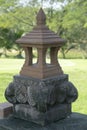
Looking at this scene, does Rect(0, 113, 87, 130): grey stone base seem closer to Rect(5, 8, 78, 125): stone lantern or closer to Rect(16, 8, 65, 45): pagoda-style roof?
Rect(5, 8, 78, 125): stone lantern

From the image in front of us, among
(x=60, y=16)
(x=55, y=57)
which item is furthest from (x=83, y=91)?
(x=60, y=16)

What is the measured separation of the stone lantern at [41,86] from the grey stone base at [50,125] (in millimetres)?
50

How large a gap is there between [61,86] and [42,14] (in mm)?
737

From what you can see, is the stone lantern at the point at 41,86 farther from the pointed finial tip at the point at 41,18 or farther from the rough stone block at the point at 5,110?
the rough stone block at the point at 5,110

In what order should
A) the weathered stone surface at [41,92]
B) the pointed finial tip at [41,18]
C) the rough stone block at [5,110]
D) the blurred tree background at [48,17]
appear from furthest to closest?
the blurred tree background at [48,17] → the rough stone block at [5,110] → the pointed finial tip at [41,18] → the weathered stone surface at [41,92]

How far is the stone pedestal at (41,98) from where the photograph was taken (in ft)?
8.99

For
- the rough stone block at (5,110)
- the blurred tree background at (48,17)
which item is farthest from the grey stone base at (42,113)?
the blurred tree background at (48,17)

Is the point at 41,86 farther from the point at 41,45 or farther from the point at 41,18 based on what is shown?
the point at 41,18

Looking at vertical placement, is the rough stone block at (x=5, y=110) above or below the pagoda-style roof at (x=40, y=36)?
below

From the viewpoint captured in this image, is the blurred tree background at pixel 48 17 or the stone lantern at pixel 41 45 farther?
the blurred tree background at pixel 48 17

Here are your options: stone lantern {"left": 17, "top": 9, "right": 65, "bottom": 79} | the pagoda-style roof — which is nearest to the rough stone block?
stone lantern {"left": 17, "top": 9, "right": 65, "bottom": 79}

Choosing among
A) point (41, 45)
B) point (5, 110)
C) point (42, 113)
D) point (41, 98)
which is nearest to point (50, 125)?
point (42, 113)

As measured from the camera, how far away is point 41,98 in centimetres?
271

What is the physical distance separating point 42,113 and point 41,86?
0.86 feet
